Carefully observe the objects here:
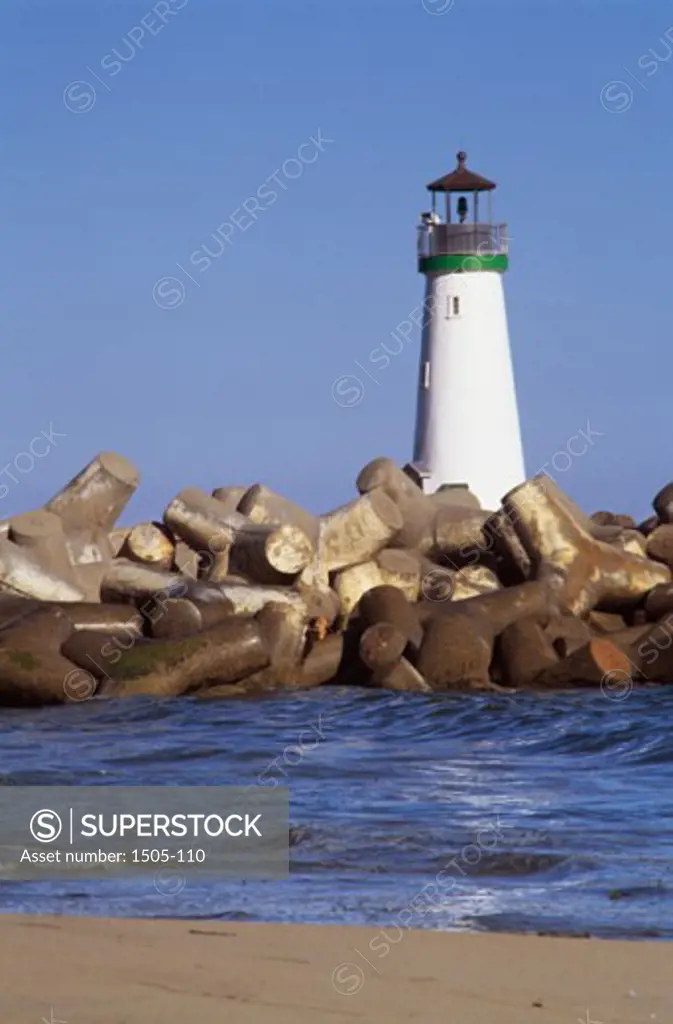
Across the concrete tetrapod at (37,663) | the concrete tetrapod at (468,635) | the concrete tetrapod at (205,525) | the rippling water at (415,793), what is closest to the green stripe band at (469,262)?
the concrete tetrapod at (205,525)

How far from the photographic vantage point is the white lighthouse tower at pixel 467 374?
27.7m

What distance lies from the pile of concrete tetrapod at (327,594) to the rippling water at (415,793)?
0.25 m

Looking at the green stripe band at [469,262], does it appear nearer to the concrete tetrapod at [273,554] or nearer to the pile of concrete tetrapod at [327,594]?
the pile of concrete tetrapod at [327,594]

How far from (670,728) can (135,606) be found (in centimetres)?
426

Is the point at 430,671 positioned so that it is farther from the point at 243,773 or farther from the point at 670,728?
the point at 243,773

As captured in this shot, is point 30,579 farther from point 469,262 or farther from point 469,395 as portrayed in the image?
point 469,262

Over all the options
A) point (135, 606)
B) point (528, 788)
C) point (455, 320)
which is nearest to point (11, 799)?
point (528, 788)

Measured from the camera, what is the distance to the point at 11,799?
9516 mm

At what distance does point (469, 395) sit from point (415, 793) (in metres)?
18.3

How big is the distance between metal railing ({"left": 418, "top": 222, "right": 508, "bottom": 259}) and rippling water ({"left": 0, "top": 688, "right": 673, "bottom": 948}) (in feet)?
49.8

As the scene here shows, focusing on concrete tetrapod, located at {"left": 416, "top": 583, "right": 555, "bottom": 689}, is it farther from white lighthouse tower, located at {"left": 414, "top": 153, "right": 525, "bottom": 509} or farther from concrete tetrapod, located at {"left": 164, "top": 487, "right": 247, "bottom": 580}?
white lighthouse tower, located at {"left": 414, "top": 153, "right": 525, "bottom": 509}

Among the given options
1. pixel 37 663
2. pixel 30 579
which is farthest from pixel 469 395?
pixel 37 663

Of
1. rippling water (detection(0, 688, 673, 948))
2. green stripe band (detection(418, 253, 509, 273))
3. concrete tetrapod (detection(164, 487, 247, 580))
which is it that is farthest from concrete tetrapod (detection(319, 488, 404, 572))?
green stripe band (detection(418, 253, 509, 273))

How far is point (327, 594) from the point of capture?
15203 mm
